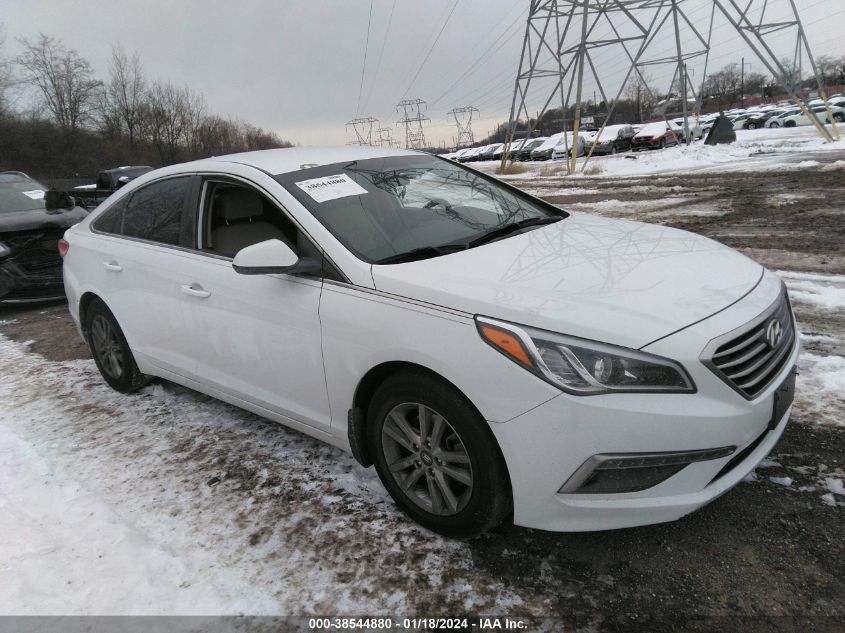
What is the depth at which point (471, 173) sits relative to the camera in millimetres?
3957

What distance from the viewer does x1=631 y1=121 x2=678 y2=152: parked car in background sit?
3156 cm

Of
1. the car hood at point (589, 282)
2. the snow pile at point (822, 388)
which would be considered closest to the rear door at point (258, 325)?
the car hood at point (589, 282)

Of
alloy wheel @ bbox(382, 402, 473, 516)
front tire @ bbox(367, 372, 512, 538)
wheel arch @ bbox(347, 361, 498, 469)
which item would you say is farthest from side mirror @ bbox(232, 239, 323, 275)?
alloy wheel @ bbox(382, 402, 473, 516)

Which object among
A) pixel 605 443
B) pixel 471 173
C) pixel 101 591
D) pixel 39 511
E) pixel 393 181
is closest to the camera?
pixel 605 443

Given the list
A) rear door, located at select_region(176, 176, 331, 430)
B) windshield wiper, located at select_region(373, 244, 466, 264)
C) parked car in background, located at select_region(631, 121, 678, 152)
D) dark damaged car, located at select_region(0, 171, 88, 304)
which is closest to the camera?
windshield wiper, located at select_region(373, 244, 466, 264)

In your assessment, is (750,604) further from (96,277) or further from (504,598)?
(96,277)

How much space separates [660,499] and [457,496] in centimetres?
77

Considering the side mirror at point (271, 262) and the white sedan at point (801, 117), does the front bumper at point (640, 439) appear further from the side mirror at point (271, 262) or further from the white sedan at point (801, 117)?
the white sedan at point (801, 117)

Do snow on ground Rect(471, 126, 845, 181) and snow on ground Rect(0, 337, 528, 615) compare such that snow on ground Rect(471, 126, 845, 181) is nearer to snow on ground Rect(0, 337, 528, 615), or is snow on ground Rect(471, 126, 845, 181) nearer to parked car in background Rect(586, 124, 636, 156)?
parked car in background Rect(586, 124, 636, 156)

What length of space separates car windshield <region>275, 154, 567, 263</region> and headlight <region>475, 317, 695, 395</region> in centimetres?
83

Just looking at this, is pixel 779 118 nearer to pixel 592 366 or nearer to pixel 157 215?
pixel 157 215

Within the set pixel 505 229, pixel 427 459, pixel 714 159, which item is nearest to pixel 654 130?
pixel 714 159

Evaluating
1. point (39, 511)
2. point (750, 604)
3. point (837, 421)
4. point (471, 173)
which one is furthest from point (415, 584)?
point (471, 173)

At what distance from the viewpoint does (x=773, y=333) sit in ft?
7.46
